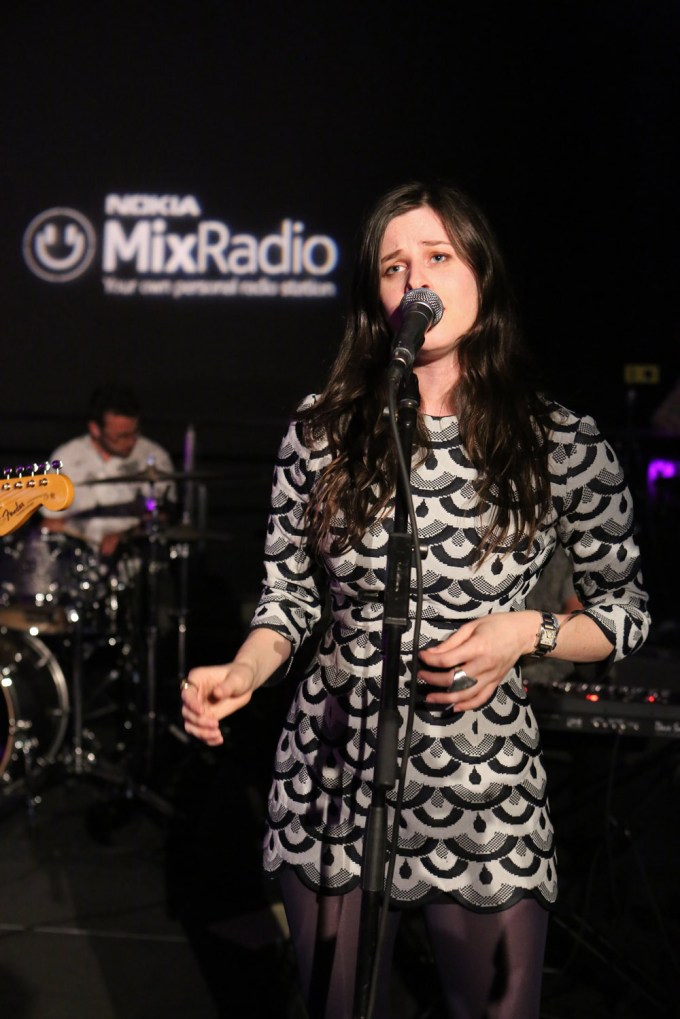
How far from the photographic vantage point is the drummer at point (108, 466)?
578cm

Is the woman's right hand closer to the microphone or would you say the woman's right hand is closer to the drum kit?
the microphone

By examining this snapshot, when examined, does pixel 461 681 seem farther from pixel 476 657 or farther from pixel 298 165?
pixel 298 165

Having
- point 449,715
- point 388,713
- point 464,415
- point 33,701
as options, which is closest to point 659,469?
point 33,701

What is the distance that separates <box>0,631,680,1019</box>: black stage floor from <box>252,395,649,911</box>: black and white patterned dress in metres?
1.38

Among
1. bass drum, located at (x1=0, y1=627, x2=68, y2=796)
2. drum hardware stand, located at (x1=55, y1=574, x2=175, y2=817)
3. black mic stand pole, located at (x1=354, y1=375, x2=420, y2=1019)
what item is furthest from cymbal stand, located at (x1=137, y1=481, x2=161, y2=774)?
black mic stand pole, located at (x1=354, y1=375, x2=420, y2=1019)

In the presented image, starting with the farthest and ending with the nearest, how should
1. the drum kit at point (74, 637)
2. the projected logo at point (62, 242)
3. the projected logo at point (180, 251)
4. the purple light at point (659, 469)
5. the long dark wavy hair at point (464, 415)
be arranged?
the projected logo at point (62, 242) → the projected logo at point (180, 251) → the purple light at point (659, 469) → the drum kit at point (74, 637) → the long dark wavy hair at point (464, 415)

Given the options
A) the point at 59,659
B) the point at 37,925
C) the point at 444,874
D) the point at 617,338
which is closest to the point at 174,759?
the point at 59,659

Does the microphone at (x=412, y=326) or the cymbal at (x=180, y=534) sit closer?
the microphone at (x=412, y=326)

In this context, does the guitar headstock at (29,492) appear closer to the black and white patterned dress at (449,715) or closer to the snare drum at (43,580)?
the black and white patterned dress at (449,715)

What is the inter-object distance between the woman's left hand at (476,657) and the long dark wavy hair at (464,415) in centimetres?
15

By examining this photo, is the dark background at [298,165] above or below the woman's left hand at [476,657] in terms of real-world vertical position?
above

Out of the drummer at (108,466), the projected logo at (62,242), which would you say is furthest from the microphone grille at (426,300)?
the projected logo at (62,242)

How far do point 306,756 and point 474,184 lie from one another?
5.76 meters

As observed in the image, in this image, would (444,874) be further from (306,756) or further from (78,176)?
(78,176)
